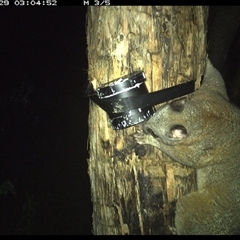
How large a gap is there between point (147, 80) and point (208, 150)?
1311 mm

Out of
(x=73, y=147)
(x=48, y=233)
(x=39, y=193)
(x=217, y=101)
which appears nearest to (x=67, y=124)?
(x=73, y=147)

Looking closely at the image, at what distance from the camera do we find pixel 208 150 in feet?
9.82

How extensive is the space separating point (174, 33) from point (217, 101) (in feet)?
4.16

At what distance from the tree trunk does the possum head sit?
487 millimetres

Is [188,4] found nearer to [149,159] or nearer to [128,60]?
[128,60]

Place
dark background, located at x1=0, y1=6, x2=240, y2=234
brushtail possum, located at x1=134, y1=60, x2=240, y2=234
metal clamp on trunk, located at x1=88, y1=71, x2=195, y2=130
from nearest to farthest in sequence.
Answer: metal clamp on trunk, located at x1=88, y1=71, x2=195, y2=130, brushtail possum, located at x1=134, y1=60, x2=240, y2=234, dark background, located at x1=0, y1=6, x2=240, y2=234

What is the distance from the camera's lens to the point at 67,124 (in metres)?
8.62

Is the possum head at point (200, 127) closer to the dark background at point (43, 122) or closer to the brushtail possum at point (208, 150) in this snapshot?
the brushtail possum at point (208, 150)

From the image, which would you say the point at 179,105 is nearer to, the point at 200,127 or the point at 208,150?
the point at 200,127

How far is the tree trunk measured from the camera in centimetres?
208

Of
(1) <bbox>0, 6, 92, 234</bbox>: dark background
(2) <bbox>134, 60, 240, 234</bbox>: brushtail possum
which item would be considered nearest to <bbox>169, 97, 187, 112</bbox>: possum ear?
(2) <bbox>134, 60, 240, 234</bbox>: brushtail possum

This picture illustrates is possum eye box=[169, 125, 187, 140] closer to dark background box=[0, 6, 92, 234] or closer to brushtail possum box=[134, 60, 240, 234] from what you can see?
brushtail possum box=[134, 60, 240, 234]

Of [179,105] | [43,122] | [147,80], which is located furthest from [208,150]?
[43,122]

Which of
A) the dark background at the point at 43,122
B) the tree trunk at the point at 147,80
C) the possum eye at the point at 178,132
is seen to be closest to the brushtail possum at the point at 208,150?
the possum eye at the point at 178,132
